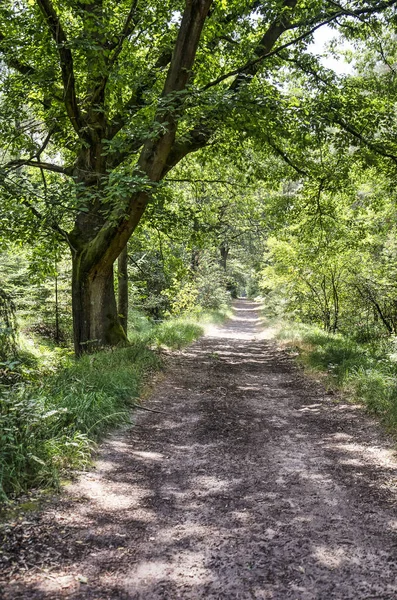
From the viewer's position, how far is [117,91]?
9.32m

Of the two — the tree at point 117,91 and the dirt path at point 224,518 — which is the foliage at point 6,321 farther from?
the tree at point 117,91

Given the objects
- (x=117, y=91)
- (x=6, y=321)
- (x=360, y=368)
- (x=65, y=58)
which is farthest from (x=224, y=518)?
(x=117, y=91)

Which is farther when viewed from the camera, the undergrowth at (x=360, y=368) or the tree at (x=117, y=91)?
the tree at (x=117, y=91)

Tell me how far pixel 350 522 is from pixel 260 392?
4.86 metres

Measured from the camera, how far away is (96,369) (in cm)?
731

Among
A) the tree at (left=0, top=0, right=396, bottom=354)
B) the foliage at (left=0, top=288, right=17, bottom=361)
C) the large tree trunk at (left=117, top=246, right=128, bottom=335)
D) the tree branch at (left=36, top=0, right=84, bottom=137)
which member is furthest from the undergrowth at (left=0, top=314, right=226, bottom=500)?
the tree branch at (left=36, top=0, right=84, bottom=137)

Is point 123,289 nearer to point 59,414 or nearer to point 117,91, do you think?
point 117,91

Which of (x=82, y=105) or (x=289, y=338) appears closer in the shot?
(x=82, y=105)

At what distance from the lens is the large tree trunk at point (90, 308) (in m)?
9.54

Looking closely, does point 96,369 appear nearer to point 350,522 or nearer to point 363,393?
point 363,393

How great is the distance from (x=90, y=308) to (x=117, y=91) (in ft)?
14.8

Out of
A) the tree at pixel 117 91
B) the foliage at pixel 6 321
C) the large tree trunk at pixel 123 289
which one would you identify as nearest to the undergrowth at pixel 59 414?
the foliage at pixel 6 321

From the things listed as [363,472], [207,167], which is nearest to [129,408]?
[363,472]

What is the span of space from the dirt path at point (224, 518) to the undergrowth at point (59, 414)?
11.2 inches
